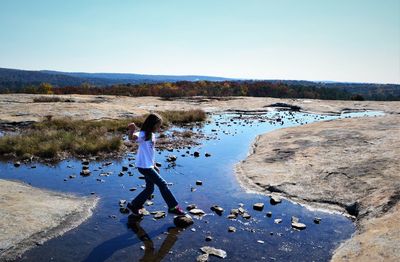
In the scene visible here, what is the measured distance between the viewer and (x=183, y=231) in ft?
25.0

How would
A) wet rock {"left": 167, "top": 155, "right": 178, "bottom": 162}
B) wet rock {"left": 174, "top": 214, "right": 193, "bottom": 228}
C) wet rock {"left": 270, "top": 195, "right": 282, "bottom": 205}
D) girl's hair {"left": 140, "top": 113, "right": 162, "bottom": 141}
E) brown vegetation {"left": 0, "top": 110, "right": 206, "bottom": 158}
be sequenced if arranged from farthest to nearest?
brown vegetation {"left": 0, "top": 110, "right": 206, "bottom": 158}
wet rock {"left": 167, "top": 155, "right": 178, "bottom": 162}
wet rock {"left": 270, "top": 195, "right": 282, "bottom": 205}
girl's hair {"left": 140, "top": 113, "right": 162, "bottom": 141}
wet rock {"left": 174, "top": 214, "right": 193, "bottom": 228}

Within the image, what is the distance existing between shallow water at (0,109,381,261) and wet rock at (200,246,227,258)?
107mm

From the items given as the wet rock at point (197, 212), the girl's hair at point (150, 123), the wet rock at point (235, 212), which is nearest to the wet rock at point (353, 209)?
the wet rock at point (235, 212)

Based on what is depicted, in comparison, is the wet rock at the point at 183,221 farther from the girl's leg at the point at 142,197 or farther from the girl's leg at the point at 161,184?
the girl's leg at the point at 142,197

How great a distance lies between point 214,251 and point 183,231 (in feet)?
3.56

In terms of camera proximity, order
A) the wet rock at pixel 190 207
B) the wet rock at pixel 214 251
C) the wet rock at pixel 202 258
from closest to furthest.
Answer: the wet rock at pixel 202 258 < the wet rock at pixel 214 251 < the wet rock at pixel 190 207

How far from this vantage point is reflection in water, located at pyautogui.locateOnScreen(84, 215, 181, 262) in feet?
21.4

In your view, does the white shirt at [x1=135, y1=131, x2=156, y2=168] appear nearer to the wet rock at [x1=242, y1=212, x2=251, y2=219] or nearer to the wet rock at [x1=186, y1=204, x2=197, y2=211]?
the wet rock at [x1=186, y1=204, x2=197, y2=211]

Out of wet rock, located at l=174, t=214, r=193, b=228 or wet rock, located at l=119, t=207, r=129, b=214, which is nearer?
wet rock, located at l=174, t=214, r=193, b=228

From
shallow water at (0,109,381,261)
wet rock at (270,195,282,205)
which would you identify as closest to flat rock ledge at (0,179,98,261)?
shallow water at (0,109,381,261)

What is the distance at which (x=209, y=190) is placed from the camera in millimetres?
10586

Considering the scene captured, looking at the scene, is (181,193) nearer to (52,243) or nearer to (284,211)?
(284,211)

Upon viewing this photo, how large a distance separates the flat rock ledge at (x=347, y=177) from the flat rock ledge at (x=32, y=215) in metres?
4.63

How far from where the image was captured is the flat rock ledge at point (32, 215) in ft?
22.2
